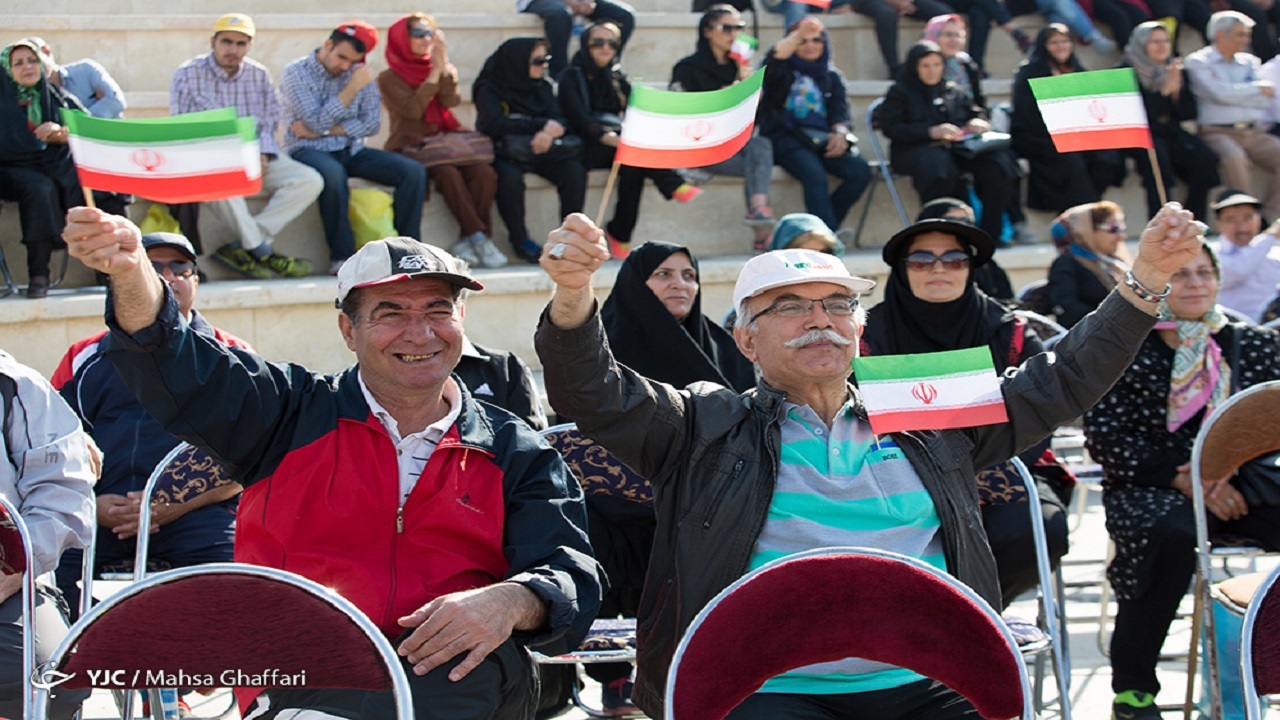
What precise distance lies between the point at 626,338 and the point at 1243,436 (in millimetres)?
2141

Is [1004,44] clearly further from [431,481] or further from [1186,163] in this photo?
[431,481]

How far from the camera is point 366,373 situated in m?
3.30

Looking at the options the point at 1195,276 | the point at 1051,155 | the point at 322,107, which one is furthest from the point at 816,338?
the point at 1051,155

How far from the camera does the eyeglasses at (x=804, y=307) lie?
343 cm

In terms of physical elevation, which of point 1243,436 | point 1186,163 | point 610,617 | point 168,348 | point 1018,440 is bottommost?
point 1186,163

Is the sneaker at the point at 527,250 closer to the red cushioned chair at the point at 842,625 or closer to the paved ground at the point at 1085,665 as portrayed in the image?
the paved ground at the point at 1085,665

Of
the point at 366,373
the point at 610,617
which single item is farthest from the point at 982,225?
the point at 366,373

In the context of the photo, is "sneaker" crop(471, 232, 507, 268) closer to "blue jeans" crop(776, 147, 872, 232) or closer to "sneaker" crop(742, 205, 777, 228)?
"sneaker" crop(742, 205, 777, 228)

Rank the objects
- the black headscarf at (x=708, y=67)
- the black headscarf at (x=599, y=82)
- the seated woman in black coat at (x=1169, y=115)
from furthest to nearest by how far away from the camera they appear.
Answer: the seated woman in black coat at (x=1169, y=115) → the black headscarf at (x=708, y=67) → the black headscarf at (x=599, y=82)

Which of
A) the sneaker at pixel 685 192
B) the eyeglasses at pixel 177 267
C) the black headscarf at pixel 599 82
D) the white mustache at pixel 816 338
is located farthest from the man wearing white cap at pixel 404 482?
the black headscarf at pixel 599 82

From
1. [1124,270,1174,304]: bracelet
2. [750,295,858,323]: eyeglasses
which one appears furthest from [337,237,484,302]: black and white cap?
[1124,270,1174,304]: bracelet

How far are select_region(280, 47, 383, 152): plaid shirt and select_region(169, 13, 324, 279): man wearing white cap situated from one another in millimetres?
219

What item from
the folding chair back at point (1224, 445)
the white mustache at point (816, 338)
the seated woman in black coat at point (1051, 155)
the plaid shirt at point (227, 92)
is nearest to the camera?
the white mustache at point (816, 338)

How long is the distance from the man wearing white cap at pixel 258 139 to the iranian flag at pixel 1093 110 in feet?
18.0
